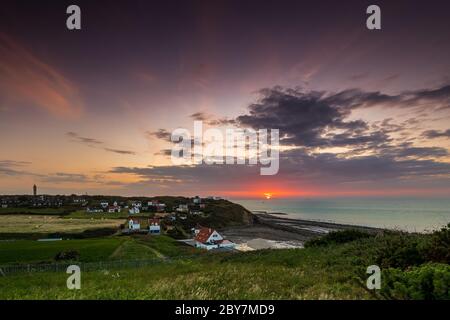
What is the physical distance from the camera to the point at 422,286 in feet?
23.4

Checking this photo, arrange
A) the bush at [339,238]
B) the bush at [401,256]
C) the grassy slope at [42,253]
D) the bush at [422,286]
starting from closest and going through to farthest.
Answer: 1. the bush at [422,286]
2. the bush at [401,256]
3. the bush at [339,238]
4. the grassy slope at [42,253]

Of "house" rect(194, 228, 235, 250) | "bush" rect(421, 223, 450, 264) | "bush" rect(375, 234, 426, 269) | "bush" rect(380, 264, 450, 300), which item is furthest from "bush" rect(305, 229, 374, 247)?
"house" rect(194, 228, 235, 250)

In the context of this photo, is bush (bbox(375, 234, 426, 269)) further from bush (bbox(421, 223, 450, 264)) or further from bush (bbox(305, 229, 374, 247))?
bush (bbox(305, 229, 374, 247))

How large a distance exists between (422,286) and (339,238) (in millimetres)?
23901

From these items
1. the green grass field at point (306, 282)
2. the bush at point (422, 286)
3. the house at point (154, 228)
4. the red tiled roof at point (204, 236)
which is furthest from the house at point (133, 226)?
the bush at point (422, 286)

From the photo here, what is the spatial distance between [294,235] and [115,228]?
61640mm

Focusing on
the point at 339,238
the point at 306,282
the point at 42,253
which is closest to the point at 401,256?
the point at 306,282

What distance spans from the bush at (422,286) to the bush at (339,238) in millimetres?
22590

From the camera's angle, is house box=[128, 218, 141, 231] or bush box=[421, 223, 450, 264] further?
house box=[128, 218, 141, 231]

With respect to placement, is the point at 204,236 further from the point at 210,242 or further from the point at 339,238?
the point at 339,238

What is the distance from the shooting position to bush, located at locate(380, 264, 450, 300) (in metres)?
6.76

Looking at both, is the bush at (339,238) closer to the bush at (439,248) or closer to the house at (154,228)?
the bush at (439,248)

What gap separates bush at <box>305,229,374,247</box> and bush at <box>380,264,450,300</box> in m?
22.6

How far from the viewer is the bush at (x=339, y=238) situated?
96.7 feet
